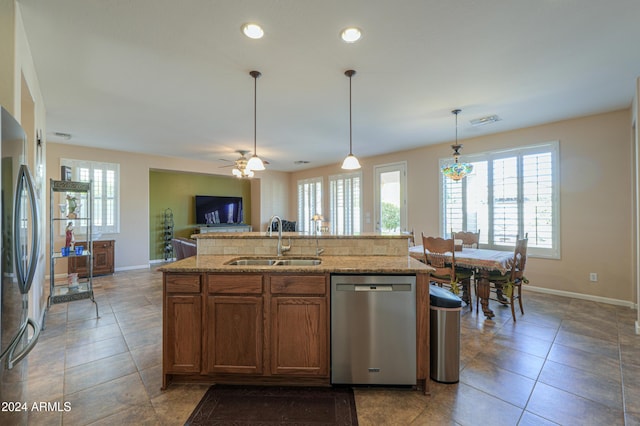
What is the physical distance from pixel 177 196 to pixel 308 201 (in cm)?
374

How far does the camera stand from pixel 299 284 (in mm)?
2064

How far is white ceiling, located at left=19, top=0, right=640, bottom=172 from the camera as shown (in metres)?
2.01

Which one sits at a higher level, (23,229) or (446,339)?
(23,229)

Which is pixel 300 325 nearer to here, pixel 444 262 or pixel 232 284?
pixel 232 284

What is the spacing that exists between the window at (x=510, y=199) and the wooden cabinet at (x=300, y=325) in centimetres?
351

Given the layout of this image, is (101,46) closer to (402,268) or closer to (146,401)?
(146,401)

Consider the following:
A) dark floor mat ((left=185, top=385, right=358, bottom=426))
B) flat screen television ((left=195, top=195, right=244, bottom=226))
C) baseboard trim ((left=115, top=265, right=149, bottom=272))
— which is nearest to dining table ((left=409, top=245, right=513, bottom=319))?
dark floor mat ((left=185, top=385, right=358, bottom=426))

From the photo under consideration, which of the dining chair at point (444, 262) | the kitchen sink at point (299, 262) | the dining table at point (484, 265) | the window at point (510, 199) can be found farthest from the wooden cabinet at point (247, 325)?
the window at point (510, 199)

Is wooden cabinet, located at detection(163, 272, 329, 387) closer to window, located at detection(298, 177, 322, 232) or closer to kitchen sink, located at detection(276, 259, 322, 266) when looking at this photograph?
kitchen sink, located at detection(276, 259, 322, 266)

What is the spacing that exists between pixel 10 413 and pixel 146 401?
889mm

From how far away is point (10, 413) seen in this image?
1.20 m

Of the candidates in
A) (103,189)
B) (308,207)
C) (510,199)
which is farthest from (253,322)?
(308,207)

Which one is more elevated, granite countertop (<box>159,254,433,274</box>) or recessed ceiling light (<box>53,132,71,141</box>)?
recessed ceiling light (<box>53,132,71,141</box>)

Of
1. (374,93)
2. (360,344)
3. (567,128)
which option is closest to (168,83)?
(374,93)
